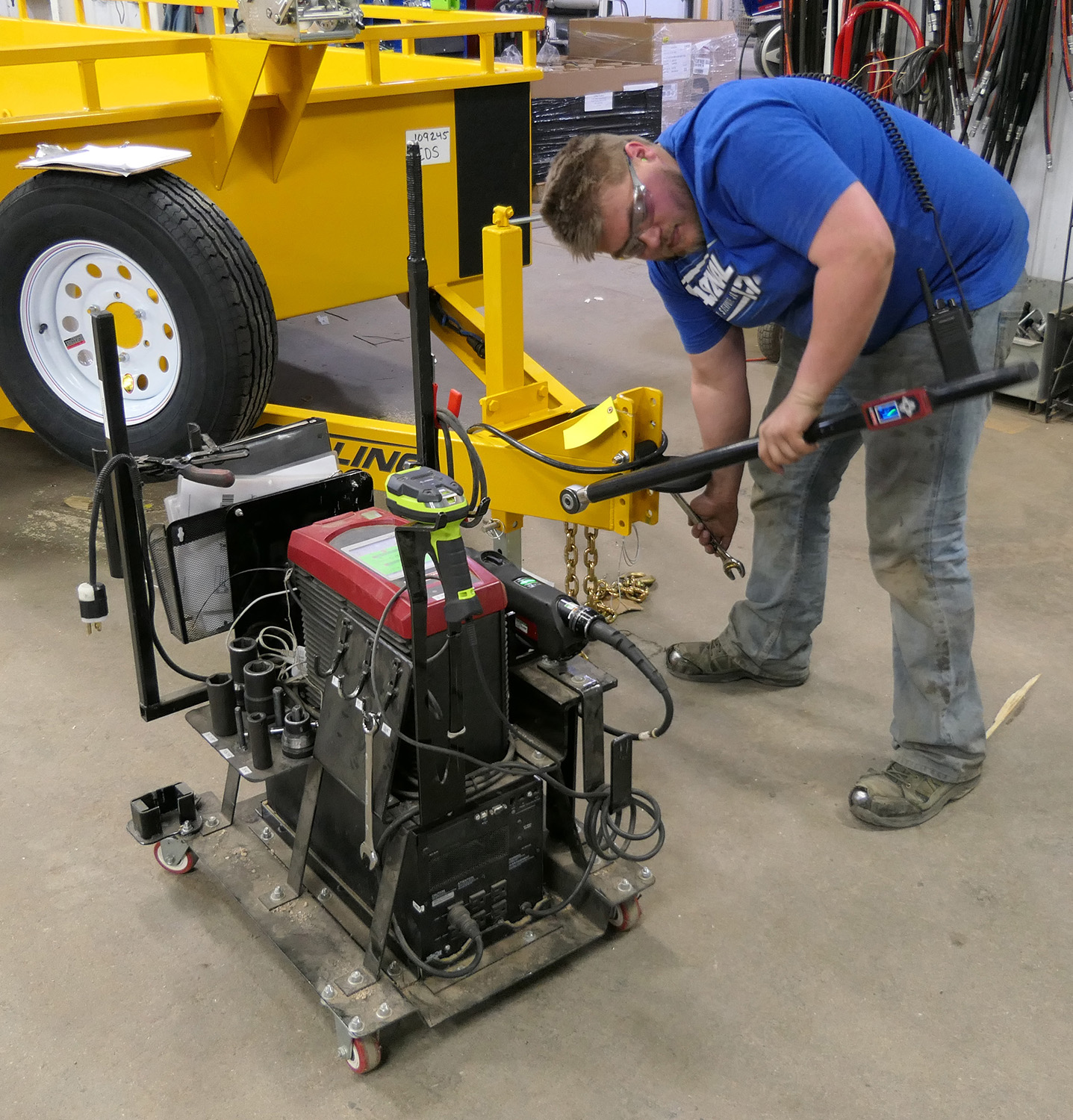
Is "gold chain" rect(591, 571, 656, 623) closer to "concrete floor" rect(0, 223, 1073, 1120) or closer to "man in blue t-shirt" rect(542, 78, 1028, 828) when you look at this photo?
"concrete floor" rect(0, 223, 1073, 1120)

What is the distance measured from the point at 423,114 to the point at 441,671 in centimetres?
262

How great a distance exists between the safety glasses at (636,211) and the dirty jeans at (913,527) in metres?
0.52

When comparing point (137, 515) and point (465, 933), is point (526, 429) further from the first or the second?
point (465, 933)

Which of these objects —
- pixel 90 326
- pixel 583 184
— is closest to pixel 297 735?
pixel 583 184

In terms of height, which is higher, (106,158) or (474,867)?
(106,158)

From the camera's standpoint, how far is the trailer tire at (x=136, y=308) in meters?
3.03

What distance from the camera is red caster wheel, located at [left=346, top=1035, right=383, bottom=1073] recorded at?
174 cm

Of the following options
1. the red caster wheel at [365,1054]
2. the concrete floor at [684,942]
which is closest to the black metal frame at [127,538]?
the concrete floor at [684,942]

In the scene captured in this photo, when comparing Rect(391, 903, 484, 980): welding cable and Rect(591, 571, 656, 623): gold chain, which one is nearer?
Rect(391, 903, 484, 980): welding cable

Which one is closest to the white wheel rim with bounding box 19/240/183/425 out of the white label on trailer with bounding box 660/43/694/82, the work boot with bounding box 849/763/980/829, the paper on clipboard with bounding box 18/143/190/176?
the paper on clipboard with bounding box 18/143/190/176

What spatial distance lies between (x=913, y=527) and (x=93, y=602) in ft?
4.95

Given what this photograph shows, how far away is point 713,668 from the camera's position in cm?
280

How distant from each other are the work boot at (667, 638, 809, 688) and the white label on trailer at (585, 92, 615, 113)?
16.4 ft

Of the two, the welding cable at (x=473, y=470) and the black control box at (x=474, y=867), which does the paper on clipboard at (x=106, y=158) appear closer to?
the welding cable at (x=473, y=470)
